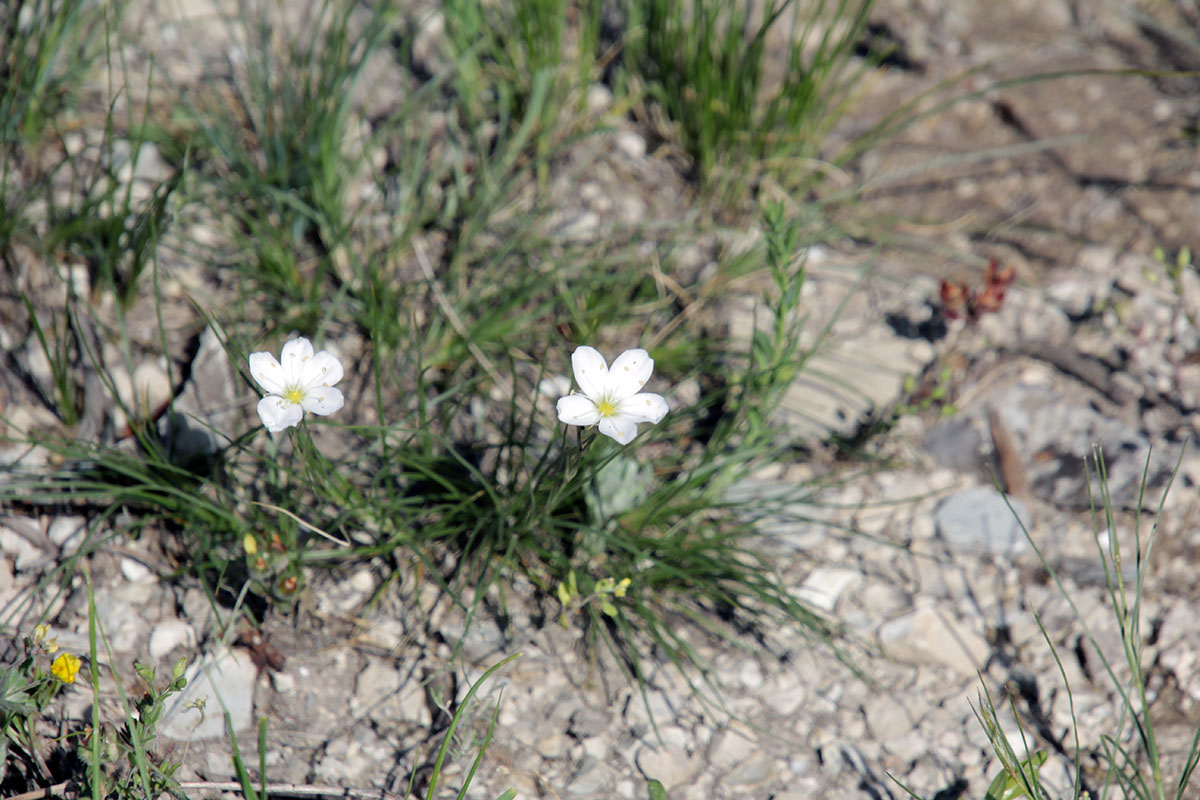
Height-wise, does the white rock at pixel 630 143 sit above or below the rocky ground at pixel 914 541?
above

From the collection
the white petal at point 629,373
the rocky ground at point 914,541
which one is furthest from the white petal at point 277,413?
the rocky ground at point 914,541

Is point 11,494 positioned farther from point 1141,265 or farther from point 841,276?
point 1141,265

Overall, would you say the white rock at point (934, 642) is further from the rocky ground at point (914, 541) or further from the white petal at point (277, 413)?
the white petal at point (277, 413)

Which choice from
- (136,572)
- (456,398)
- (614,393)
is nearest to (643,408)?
(614,393)

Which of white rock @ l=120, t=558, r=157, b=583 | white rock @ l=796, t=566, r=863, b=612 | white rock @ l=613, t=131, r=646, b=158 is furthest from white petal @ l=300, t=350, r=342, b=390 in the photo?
white rock @ l=613, t=131, r=646, b=158

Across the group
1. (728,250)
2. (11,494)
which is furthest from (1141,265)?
(11,494)

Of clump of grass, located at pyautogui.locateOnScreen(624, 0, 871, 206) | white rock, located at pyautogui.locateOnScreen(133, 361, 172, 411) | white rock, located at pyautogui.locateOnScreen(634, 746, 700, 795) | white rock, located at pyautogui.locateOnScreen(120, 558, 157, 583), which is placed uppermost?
Answer: clump of grass, located at pyautogui.locateOnScreen(624, 0, 871, 206)

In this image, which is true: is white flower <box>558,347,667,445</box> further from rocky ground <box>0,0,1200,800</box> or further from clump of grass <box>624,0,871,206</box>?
clump of grass <box>624,0,871,206</box>
